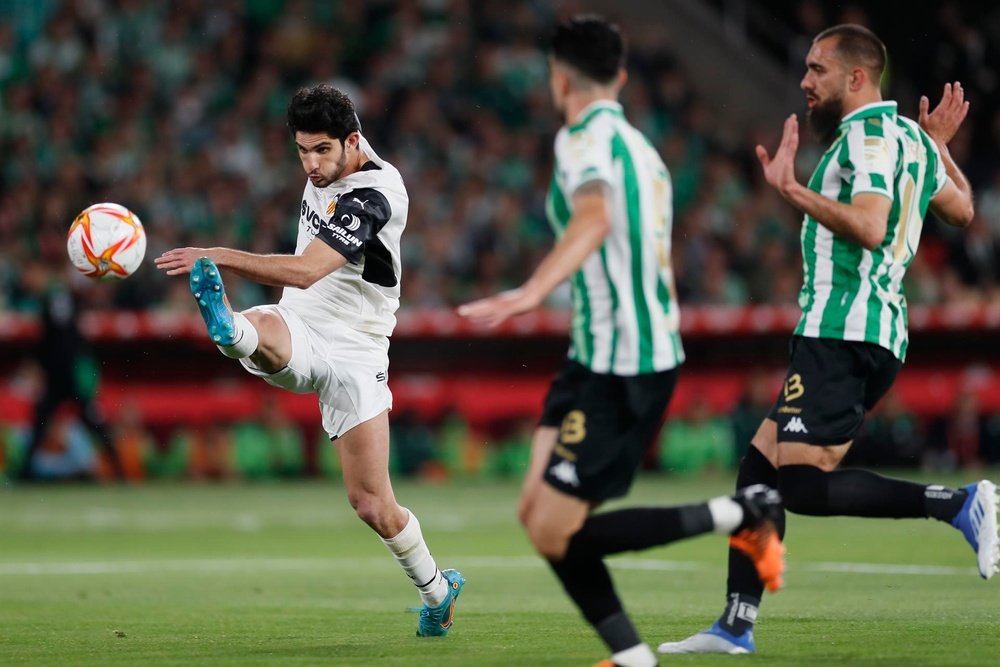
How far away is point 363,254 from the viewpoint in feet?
27.0

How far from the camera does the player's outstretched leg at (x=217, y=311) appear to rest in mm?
7520

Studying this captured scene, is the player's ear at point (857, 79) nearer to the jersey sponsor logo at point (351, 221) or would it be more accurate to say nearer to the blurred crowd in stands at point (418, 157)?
the jersey sponsor logo at point (351, 221)

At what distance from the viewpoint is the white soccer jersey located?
8.08 meters

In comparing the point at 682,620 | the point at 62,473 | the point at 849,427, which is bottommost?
the point at 62,473

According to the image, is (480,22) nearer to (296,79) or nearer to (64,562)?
(296,79)

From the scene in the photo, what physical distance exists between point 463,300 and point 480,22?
6.18m

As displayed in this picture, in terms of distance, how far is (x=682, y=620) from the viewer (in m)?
8.38

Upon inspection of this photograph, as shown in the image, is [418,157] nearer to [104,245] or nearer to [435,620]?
[104,245]

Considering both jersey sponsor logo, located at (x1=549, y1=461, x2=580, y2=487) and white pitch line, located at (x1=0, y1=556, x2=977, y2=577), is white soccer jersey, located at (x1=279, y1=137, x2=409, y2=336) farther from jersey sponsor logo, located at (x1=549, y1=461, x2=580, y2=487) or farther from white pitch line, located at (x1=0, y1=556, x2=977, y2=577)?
white pitch line, located at (x1=0, y1=556, x2=977, y2=577)

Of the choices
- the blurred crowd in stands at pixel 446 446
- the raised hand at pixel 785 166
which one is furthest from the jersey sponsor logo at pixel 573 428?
the blurred crowd in stands at pixel 446 446

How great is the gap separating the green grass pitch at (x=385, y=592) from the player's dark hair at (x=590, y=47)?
247cm

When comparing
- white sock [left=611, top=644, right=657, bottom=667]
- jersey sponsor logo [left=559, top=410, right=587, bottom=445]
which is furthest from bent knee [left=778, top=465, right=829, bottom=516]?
jersey sponsor logo [left=559, top=410, right=587, bottom=445]

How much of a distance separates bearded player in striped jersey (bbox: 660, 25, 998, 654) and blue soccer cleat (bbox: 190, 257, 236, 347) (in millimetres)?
2540

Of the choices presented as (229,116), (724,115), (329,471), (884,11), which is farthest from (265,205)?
(884,11)
